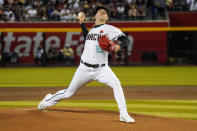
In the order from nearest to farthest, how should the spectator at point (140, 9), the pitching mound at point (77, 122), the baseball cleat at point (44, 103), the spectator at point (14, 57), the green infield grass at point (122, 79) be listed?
the pitching mound at point (77, 122) < the baseball cleat at point (44, 103) < the green infield grass at point (122, 79) < the spectator at point (140, 9) < the spectator at point (14, 57)

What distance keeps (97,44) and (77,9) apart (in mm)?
16686

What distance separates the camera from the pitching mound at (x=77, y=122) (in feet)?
17.8

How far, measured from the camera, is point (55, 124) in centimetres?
560

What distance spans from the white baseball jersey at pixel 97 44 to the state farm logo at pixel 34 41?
17.0 meters

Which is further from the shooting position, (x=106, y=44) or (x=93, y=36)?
(x=93, y=36)

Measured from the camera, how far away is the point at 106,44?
580 centimetres

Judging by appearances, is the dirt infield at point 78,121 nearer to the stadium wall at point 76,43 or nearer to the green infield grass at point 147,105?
the green infield grass at point 147,105

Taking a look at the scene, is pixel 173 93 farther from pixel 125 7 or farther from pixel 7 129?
pixel 125 7

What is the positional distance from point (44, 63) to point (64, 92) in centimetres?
1524

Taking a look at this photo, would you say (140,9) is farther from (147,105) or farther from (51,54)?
(147,105)

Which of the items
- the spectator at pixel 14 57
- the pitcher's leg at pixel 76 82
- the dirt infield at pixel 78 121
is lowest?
the spectator at pixel 14 57

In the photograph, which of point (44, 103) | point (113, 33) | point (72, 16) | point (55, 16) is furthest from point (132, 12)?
point (113, 33)

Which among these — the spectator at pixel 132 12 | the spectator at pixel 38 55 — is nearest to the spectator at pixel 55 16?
the spectator at pixel 38 55

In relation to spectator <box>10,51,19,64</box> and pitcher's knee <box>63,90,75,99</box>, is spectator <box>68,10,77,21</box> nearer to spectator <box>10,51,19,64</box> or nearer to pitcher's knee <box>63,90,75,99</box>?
spectator <box>10,51,19,64</box>
